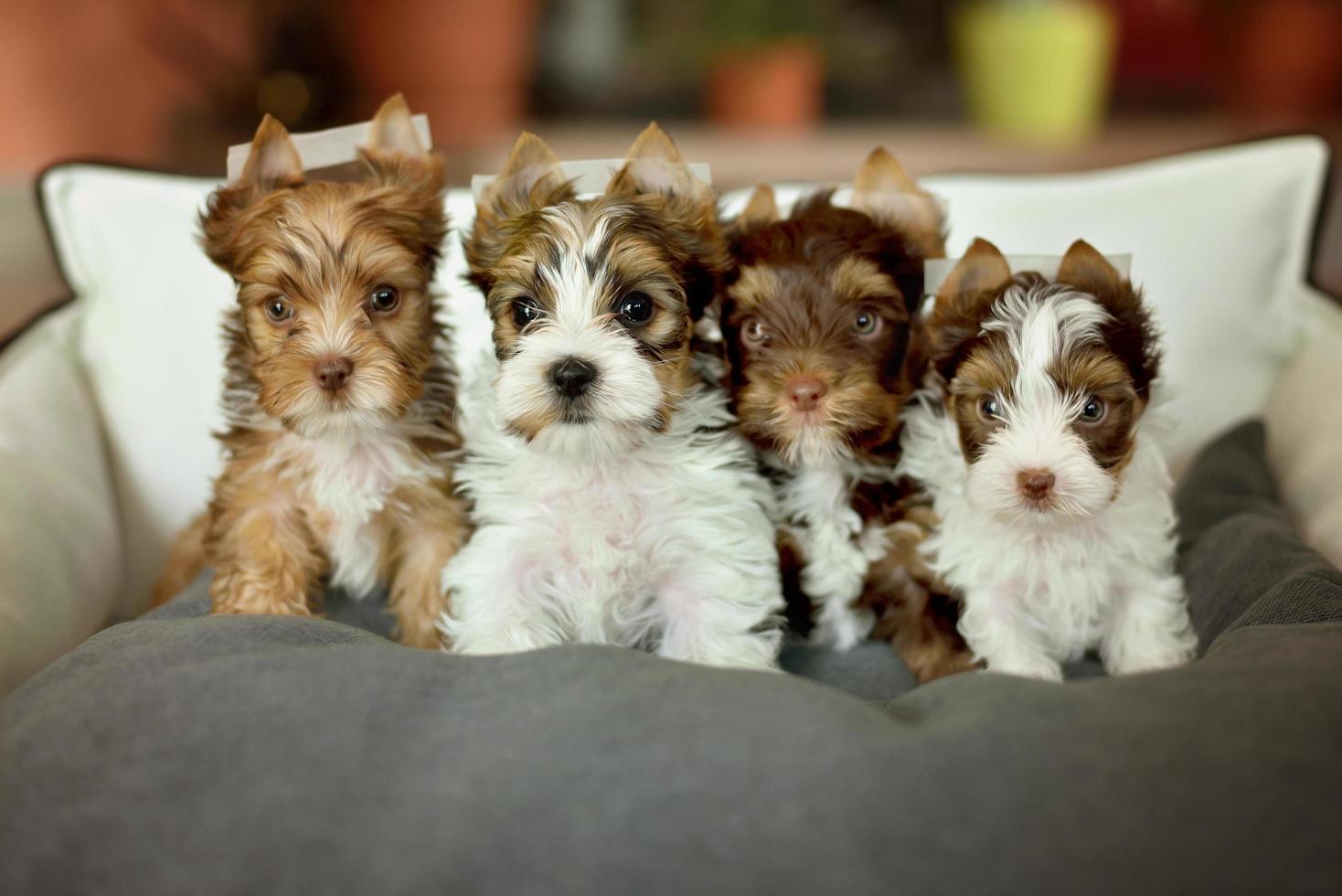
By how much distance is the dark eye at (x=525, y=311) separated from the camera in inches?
90.4

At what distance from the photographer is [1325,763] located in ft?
5.25

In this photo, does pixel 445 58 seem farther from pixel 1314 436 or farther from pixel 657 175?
pixel 1314 436

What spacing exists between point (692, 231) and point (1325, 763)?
153cm

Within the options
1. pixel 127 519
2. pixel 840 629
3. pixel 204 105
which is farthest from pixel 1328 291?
pixel 204 105

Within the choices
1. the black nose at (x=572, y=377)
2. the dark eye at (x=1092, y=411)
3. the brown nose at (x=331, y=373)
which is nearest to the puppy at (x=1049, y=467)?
the dark eye at (x=1092, y=411)

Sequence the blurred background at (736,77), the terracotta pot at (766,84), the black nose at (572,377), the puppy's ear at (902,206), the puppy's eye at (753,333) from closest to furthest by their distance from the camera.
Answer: the black nose at (572,377) → the puppy's eye at (753,333) → the puppy's ear at (902,206) → the blurred background at (736,77) → the terracotta pot at (766,84)

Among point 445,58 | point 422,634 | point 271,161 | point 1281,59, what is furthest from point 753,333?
point 1281,59

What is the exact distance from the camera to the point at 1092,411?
227 centimetres

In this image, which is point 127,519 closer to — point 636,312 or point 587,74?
point 636,312

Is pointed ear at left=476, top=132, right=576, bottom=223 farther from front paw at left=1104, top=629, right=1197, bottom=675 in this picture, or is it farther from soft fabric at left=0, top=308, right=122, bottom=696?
front paw at left=1104, top=629, right=1197, bottom=675

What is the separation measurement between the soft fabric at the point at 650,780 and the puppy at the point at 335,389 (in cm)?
58

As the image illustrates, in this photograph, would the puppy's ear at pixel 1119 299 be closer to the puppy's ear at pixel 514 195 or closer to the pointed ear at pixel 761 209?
the pointed ear at pixel 761 209

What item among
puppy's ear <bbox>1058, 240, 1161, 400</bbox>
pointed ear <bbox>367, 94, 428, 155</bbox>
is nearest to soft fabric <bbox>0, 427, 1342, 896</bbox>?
puppy's ear <bbox>1058, 240, 1161, 400</bbox>

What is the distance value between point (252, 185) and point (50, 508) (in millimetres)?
1023
